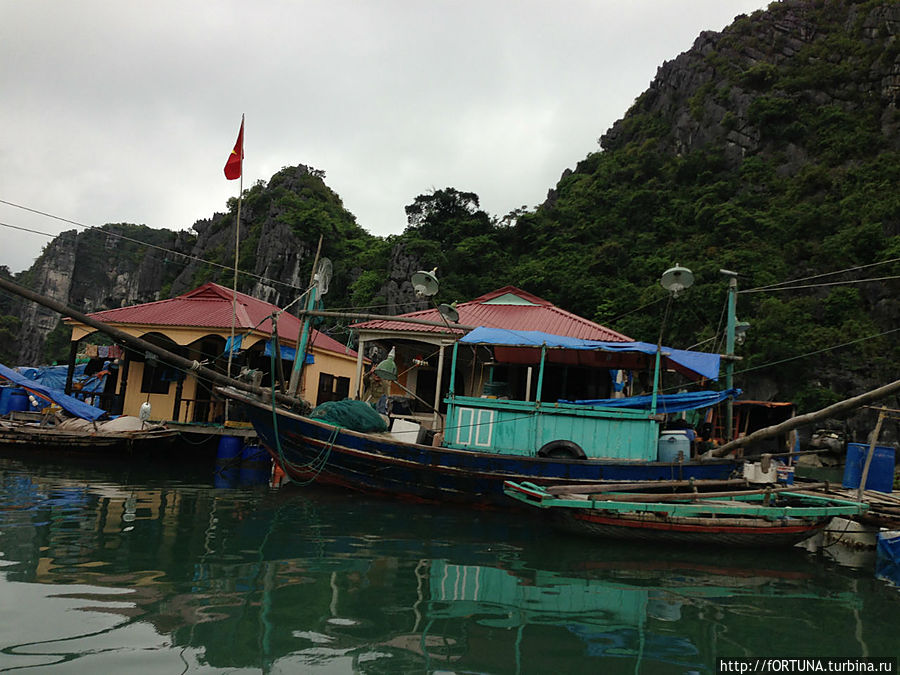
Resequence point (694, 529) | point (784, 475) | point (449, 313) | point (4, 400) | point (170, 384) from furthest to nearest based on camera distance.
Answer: point (4, 400)
point (170, 384)
point (449, 313)
point (784, 475)
point (694, 529)

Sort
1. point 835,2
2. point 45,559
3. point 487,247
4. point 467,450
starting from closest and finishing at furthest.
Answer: point 45,559 < point 467,450 < point 487,247 < point 835,2

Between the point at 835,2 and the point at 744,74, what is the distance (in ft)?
53.4

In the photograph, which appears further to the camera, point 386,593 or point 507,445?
point 507,445

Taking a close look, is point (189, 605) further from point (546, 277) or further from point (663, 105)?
point (663, 105)

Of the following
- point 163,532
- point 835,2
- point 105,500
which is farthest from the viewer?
point 835,2

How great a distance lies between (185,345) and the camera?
55.4 feet

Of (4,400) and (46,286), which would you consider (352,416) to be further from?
(46,286)

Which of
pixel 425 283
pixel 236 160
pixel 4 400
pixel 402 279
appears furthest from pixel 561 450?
pixel 402 279

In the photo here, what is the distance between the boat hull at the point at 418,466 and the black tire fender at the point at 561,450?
341mm

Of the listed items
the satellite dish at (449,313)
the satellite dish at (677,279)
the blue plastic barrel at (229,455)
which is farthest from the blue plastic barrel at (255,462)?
the satellite dish at (677,279)

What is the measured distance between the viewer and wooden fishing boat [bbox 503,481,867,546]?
800cm

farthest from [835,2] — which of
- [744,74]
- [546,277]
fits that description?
[546,277]

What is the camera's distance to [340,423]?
10984 millimetres

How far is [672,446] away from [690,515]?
7.81 ft
